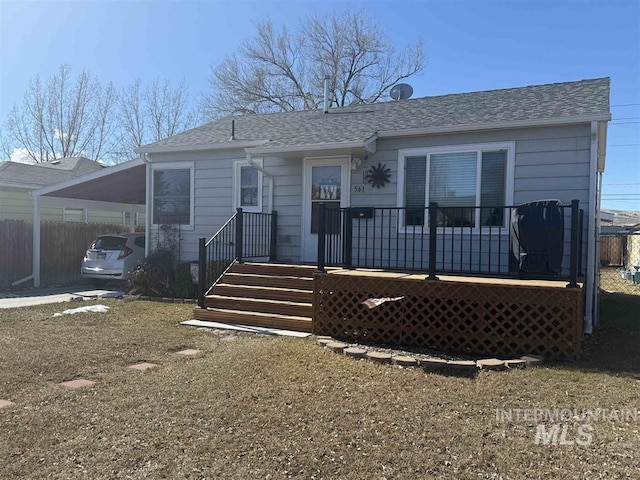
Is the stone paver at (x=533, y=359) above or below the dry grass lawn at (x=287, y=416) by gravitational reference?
above

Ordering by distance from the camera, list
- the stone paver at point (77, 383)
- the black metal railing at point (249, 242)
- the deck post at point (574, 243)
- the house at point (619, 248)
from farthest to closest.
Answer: the house at point (619, 248)
the black metal railing at point (249, 242)
the deck post at point (574, 243)
the stone paver at point (77, 383)

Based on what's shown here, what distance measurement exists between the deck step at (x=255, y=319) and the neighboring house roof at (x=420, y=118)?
3.22 m

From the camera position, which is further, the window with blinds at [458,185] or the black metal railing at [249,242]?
the black metal railing at [249,242]

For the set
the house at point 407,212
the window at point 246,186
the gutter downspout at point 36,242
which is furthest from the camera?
the gutter downspout at point 36,242

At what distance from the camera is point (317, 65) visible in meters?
24.0

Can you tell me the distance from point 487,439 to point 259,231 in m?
7.08

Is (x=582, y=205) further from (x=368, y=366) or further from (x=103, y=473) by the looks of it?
(x=103, y=473)

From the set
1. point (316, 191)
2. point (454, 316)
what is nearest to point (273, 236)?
point (316, 191)

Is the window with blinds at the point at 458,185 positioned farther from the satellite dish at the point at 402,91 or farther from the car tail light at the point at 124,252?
the car tail light at the point at 124,252

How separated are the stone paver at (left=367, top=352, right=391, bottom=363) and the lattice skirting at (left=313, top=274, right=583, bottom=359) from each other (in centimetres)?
89

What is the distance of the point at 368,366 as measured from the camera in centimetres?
511

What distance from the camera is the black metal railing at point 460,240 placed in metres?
6.14

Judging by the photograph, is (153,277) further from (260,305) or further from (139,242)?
(260,305)

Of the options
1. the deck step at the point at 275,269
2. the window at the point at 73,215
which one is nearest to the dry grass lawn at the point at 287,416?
the deck step at the point at 275,269
